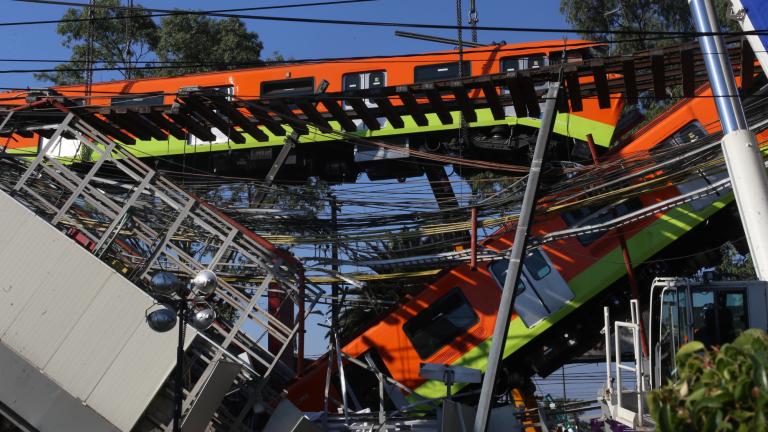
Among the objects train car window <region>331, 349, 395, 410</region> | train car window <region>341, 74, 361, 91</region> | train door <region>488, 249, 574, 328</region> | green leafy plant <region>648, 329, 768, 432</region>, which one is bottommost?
green leafy plant <region>648, 329, 768, 432</region>

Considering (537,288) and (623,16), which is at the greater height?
(623,16)

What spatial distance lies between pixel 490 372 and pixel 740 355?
5.81 m

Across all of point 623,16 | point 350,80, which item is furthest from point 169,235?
point 623,16

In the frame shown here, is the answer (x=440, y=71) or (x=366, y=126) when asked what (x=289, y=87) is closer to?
(x=440, y=71)

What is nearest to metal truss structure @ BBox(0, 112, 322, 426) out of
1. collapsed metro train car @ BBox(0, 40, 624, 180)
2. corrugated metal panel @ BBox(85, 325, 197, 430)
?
corrugated metal panel @ BBox(85, 325, 197, 430)

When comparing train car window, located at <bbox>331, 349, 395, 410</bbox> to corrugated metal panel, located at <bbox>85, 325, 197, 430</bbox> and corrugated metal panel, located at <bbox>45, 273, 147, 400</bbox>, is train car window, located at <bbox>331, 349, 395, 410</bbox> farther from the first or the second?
corrugated metal panel, located at <bbox>45, 273, 147, 400</bbox>

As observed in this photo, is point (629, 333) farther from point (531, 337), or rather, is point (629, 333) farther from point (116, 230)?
point (116, 230)

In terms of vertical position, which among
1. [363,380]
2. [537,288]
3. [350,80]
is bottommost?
[363,380]

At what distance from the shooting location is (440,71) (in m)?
20.2

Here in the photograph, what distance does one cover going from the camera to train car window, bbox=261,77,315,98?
21.6m

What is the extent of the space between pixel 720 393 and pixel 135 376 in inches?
379

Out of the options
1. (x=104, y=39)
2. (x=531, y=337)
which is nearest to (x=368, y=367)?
(x=531, y=337)

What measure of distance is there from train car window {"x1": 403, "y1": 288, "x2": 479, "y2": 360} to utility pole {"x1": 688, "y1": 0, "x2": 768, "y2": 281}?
23.7 feet

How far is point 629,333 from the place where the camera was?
15883 mm
